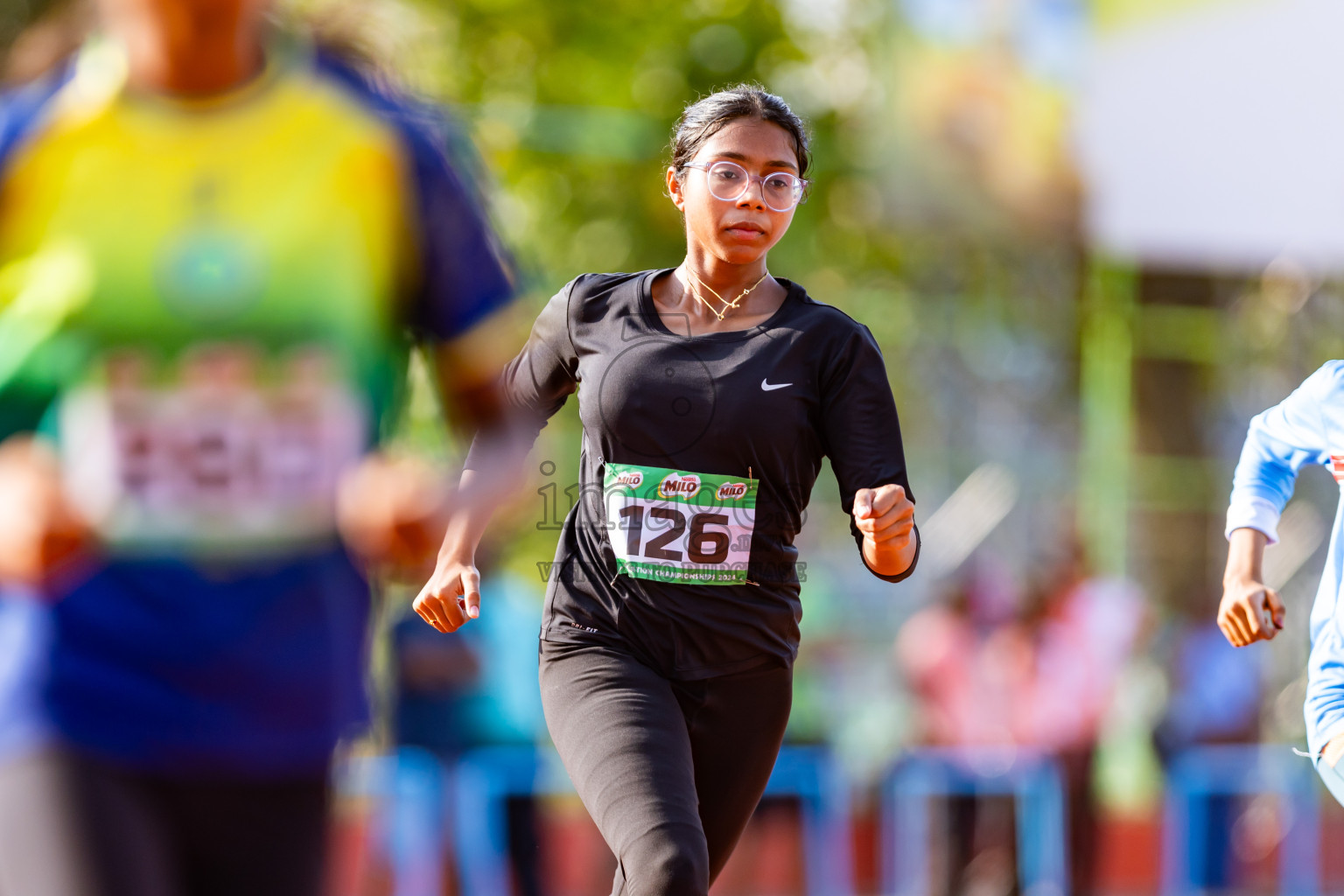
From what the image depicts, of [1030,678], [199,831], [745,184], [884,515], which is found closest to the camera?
[199,831]

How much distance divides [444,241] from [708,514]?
4.87 ft

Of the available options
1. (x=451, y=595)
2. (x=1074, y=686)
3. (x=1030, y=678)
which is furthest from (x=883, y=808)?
(x=451, y=595)

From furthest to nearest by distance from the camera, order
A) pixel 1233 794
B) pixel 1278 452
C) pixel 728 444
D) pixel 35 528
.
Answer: pixel 1233 794, pixel 1278 452, pixel 728 444, pixel 35 528

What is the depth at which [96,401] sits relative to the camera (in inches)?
95.3

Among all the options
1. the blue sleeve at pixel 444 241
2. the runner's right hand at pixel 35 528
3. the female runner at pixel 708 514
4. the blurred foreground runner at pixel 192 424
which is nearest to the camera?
the runner's right hand at pixel 35 528

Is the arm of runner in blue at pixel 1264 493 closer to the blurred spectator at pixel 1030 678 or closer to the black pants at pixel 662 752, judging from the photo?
the black pants at pixel 662 752

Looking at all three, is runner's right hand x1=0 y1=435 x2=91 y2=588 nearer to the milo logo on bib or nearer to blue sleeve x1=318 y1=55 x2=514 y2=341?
blue sleeve x1=318 y1=55 x2=514 y2=341

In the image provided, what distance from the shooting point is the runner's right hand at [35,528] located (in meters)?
2.25

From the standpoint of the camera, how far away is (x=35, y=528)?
2246 millimetres

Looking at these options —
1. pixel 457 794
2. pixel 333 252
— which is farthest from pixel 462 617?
pixel 457 794

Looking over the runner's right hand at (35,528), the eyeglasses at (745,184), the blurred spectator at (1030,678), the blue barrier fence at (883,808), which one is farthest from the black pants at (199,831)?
the blurred spectator at (1030,678)

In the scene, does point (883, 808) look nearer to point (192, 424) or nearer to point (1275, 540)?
point (1275, 540)

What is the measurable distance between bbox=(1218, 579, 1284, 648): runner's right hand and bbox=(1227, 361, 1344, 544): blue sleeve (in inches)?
7.3

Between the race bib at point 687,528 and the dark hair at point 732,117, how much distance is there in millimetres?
768
